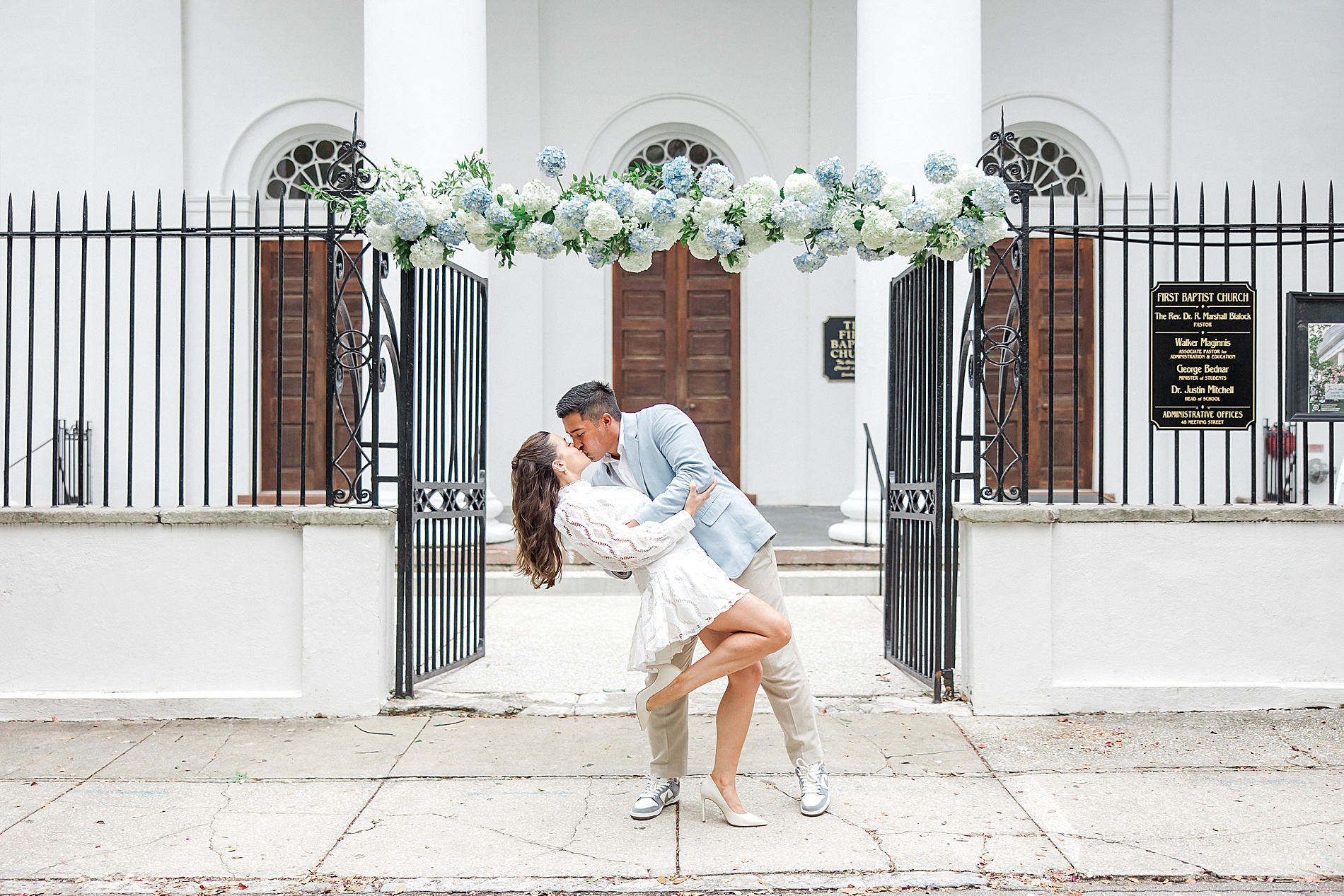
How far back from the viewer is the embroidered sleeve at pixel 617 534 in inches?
173

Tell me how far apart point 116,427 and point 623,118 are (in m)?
6.49

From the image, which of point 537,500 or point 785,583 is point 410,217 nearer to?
point 537,500

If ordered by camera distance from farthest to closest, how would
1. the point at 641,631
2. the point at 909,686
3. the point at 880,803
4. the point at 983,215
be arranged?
the point at 909,686 → the point at 983,215 → the point at 880,803 → the point at 641,631

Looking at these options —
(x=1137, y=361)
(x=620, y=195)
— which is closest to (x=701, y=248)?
(x=620, y=195)

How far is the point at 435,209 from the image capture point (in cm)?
582

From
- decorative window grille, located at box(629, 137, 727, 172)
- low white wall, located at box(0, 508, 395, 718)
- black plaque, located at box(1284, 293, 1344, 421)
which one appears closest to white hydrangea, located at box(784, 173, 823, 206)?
low white wall, located at box(0, 508, 395, 718)

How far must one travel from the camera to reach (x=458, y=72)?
9.72m

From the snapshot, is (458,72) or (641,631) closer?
(641,631)

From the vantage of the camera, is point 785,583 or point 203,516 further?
point 785,583

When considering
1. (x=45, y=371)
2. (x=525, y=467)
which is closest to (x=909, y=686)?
(x=525, y=467)

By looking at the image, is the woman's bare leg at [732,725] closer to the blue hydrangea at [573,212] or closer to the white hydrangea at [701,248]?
the white hydrangea at [701,248]

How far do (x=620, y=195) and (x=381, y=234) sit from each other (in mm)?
1246

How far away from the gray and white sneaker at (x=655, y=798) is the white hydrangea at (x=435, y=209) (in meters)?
2.93

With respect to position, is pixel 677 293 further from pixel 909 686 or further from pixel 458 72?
pixel 909 686
